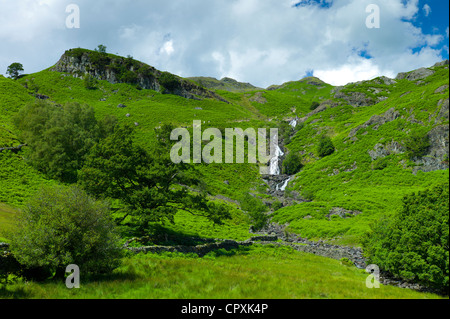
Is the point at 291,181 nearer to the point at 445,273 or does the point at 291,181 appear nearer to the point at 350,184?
the point at 350,184

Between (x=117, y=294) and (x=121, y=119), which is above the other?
(x=121, y=119)

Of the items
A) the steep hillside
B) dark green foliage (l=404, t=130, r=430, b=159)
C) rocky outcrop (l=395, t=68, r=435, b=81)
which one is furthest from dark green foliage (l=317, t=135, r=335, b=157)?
rocky outcrop (l=395, t=68, r=435, b=81)

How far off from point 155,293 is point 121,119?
102630mm

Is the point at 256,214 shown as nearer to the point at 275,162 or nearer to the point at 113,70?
the point at 275,162

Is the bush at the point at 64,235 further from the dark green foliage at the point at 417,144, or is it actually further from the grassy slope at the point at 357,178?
the dark green foliage at the point at 417,144

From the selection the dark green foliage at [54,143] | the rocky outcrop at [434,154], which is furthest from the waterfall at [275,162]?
the dark green foliage at [54,143]

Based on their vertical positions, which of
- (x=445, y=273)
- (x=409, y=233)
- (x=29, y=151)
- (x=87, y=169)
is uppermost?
(x=29, y=151)

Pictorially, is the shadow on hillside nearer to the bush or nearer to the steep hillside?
the steep hillside

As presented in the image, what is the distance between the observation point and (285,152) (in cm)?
11219

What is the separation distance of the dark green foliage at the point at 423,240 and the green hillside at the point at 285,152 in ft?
8.54

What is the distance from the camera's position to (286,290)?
1277 centimetres

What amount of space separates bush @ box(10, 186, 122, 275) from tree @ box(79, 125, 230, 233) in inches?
419

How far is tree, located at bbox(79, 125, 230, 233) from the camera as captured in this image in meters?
26.8
